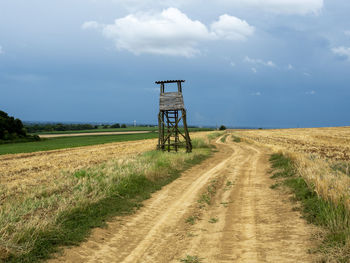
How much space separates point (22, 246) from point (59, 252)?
0.69 metres

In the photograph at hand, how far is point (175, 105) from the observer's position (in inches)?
941

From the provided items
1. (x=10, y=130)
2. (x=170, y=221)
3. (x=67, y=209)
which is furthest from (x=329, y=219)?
(x=10, y=130)

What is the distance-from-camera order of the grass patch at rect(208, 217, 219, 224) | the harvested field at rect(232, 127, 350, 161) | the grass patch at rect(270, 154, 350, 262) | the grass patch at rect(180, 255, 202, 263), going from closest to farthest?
the grass patch at rect(270, 154, 350, 262), the grass patch at rect(180, 255, 202, 263), the grass patch at rect(208, 217, 219, 224), the harvested field at rect(232, 127, 350, 161)

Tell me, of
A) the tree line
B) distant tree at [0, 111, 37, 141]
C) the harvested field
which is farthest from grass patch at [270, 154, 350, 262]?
distant tree at [0, 111, 37, 141]

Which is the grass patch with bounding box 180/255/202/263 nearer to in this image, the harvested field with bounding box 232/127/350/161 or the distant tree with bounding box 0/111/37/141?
the harvested field with bounding box 232/127/350/161

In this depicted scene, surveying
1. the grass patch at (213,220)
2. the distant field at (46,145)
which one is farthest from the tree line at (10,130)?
the grass patch at (213,220)

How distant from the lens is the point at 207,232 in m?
6.95

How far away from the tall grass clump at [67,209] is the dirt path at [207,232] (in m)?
0.46

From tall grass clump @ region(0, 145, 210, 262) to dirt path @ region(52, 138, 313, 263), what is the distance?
1.52ft

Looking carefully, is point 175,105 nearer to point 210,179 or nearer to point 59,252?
point 210,179

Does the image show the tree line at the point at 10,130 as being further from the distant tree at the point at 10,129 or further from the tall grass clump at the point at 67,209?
the tall grass clump at the point at 67,209

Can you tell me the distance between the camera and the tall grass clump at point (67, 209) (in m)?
5.79

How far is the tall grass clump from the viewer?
5793mm

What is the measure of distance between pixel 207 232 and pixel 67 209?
144 inches
